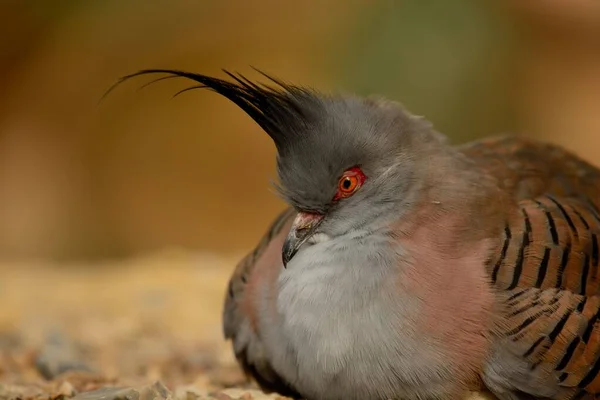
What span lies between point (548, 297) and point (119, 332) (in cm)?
325

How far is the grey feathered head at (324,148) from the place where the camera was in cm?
429

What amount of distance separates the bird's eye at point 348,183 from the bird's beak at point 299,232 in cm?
14

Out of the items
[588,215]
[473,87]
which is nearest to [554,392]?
[588,215]

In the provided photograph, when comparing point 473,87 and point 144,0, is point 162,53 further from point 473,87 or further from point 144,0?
point 473,87

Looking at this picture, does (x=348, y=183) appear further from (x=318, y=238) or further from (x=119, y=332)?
(x=119, y=332)

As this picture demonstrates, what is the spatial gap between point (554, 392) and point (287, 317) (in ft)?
3.88

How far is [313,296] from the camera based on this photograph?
414 centimetres

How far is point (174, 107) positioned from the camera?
12.1m

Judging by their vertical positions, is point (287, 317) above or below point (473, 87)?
below

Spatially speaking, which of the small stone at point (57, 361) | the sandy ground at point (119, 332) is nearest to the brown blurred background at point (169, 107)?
the sandy ground at point (119, 332)

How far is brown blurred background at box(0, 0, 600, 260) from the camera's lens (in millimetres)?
11266

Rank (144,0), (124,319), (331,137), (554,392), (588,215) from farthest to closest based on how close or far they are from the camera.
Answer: (144,0) → (124,319) → (588,215) → (331,137) → (554,392)

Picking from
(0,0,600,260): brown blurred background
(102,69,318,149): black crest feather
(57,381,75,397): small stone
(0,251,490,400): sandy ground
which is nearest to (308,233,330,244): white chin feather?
(102,69,318,149): black crest feather

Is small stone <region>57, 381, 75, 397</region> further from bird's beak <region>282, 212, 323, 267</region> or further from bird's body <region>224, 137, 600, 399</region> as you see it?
bird's beak <region>282, 212, 323, 267</region>
